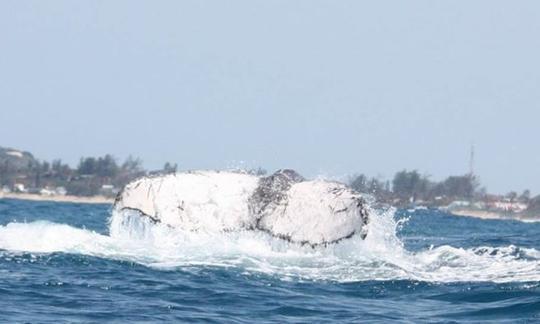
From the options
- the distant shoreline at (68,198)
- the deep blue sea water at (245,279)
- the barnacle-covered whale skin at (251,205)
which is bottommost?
the deep blue sea water at (245,279)

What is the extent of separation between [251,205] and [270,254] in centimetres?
82

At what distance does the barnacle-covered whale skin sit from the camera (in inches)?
620

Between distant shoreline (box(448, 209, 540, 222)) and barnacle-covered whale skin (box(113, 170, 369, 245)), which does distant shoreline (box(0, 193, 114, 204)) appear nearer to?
distant shoreline (box(448, 209, 540, 222))

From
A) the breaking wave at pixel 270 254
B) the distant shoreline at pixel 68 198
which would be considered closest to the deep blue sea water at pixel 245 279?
the breaking wave at pixel 270 254

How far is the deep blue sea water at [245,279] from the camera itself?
13000 mm

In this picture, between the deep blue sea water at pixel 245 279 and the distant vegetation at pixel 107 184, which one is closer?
the deep blue sea water at pixel 245 279

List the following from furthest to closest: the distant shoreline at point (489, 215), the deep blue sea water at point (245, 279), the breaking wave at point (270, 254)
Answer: the distant shoreline at point (489, 215) → the breaking wave at point (270, 254) → the deep blue sea water at point (245, 279)

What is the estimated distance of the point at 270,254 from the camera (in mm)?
16719

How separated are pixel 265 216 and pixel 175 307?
10.4 ft

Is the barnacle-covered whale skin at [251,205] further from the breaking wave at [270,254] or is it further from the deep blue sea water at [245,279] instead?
the deep blue sea water at [245,279]

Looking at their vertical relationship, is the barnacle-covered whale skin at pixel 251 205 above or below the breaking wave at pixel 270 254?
above

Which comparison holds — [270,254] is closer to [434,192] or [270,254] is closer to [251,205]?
[251,205]

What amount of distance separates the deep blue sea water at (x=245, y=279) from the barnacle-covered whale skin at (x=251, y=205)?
0.39 metres

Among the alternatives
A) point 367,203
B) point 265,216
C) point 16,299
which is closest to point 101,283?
point 16,299
